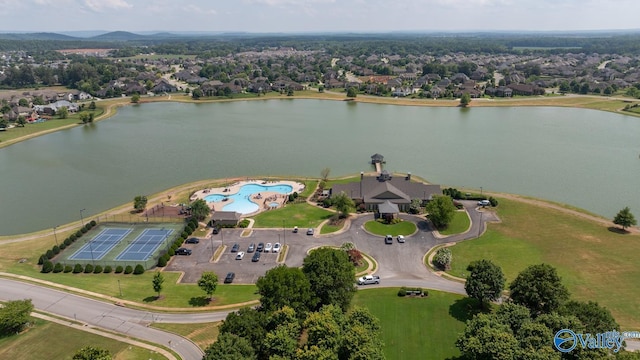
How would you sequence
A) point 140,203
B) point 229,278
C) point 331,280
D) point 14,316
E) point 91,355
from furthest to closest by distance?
point 140,203
point 229,278
point 331,280
point 14,316
point 91,355

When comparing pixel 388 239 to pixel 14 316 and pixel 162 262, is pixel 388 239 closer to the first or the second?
pixel 162 262

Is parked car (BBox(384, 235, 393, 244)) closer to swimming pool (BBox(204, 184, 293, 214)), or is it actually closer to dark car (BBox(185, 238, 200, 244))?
swimming pool (BBox(204, 184, 293, 214))

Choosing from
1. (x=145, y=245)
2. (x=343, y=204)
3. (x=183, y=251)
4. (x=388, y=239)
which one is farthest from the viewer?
(x=343, y=204)

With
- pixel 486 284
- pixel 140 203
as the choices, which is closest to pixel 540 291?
pixel 486 284

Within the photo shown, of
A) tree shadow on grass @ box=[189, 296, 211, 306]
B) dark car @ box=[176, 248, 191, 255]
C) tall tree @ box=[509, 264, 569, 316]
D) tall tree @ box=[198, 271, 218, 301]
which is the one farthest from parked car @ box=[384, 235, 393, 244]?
dark car @ box=[176, 248, 191, 255]

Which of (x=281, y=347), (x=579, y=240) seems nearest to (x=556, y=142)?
(x=579, y=240)

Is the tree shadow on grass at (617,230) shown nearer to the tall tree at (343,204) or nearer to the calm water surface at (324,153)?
the calm water surface at (324,153)
